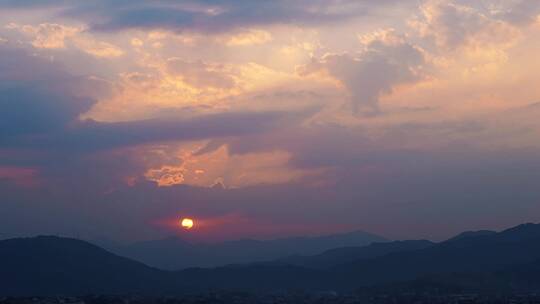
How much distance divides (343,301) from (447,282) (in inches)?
1392

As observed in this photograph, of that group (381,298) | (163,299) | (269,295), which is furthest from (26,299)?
(381,298)

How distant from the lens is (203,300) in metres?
171

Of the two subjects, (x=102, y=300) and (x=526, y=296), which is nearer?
(x=102, y=300)

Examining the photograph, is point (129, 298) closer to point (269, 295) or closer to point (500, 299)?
point (269, 295)

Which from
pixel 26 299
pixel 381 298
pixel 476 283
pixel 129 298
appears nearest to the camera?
pixel 26 299

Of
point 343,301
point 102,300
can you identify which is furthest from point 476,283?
point 102,300

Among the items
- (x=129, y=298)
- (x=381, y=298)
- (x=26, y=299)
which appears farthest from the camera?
(x=381, y=298)

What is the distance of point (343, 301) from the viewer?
177 m

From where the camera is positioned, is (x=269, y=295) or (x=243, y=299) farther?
(x=269, y=295)

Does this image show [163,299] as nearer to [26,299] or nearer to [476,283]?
[26,299]

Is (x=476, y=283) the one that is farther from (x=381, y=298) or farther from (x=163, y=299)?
(x=163, y=299)

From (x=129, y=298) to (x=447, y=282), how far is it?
265 ft

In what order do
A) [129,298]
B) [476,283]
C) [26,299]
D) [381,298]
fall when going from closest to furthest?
[26,299] → [129,298] → [381,298] → [476,283]

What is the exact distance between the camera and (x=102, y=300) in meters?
162
